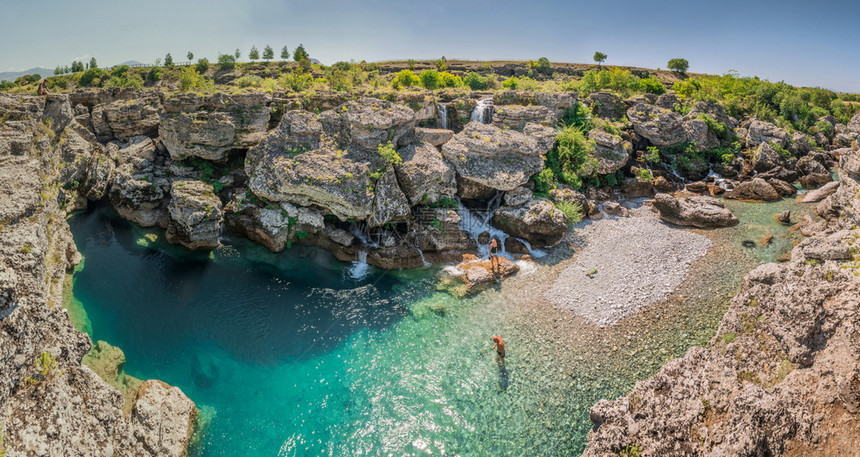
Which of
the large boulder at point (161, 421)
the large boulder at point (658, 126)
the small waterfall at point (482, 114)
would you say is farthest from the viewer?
the large boulder at point (658, 126)

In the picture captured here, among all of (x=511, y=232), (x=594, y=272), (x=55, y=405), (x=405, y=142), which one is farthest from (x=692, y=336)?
(x=55, y=405)

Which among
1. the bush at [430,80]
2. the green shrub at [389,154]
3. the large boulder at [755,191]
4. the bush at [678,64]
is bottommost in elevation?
the large boulder at [755,191]

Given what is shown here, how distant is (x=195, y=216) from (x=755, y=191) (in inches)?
1630

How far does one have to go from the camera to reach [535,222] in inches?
904

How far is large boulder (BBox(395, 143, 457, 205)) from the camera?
22.4 meters

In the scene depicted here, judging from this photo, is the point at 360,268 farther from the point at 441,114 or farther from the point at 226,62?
the point at 226,62

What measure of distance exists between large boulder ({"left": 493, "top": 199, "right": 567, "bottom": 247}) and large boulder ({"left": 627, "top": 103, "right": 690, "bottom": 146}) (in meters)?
18.7

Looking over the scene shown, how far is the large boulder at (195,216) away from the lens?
2053 cm

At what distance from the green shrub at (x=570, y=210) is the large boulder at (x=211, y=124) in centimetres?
2099

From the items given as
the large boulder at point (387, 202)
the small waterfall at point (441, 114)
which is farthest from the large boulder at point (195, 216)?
the small waterfall at point (441, 114)

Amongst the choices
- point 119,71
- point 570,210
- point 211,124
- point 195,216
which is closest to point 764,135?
point 570,210

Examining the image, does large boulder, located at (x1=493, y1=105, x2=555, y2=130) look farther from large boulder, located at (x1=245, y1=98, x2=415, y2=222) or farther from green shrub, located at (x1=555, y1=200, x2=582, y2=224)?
large boulder, located at (x1=245, y1=98, x2=415, y2=222)

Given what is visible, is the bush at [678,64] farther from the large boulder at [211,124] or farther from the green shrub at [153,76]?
the green shrub at [153,76]

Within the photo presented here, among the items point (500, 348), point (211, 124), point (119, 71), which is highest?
point (119, 71)
